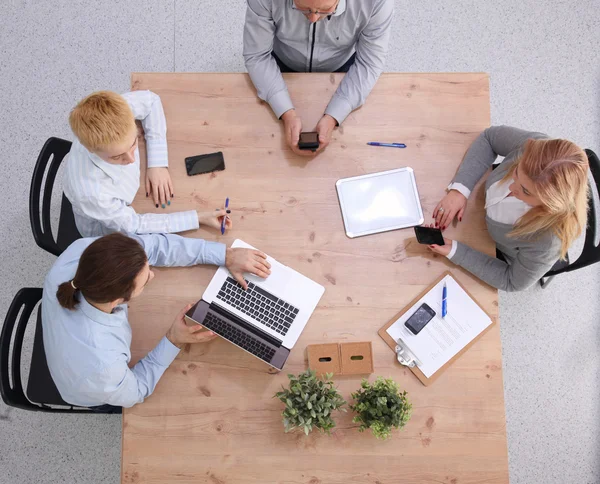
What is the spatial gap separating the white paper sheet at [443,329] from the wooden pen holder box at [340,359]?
110 mm

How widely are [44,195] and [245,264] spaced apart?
0.75 metres

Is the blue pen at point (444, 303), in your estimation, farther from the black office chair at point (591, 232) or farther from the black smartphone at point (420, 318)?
the black office chair at point (591, 232)

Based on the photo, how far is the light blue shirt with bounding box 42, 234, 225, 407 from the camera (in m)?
1.28

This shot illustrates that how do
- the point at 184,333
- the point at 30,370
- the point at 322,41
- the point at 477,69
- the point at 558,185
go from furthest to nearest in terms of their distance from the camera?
the point at 477,69 < the point at 322,41 < the point at 30,370 < the point at 184,333 < the point at 558,185

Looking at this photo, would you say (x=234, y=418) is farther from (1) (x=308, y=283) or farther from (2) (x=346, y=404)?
(1) (x=308, y=283)

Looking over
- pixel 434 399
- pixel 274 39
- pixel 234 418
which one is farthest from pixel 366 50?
pixel 234 418

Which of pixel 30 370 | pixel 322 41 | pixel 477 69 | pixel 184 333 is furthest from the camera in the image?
pixel 477 69

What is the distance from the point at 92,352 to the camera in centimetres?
127

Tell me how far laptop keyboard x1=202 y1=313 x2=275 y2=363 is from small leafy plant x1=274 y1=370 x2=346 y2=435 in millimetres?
112

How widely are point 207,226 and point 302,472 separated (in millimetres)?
783

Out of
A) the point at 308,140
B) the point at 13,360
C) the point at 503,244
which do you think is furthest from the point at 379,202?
the point at 13,360

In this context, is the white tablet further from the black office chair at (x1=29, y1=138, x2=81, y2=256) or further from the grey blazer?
the black office chair at (x1=29, y1=138, x2=81, y2=256)

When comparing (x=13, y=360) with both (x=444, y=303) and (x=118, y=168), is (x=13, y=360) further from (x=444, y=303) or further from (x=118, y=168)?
(x=444, y=303)

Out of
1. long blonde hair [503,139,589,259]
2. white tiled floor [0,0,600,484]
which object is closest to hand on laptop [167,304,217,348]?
long blonde hair [503,139,589,259]
